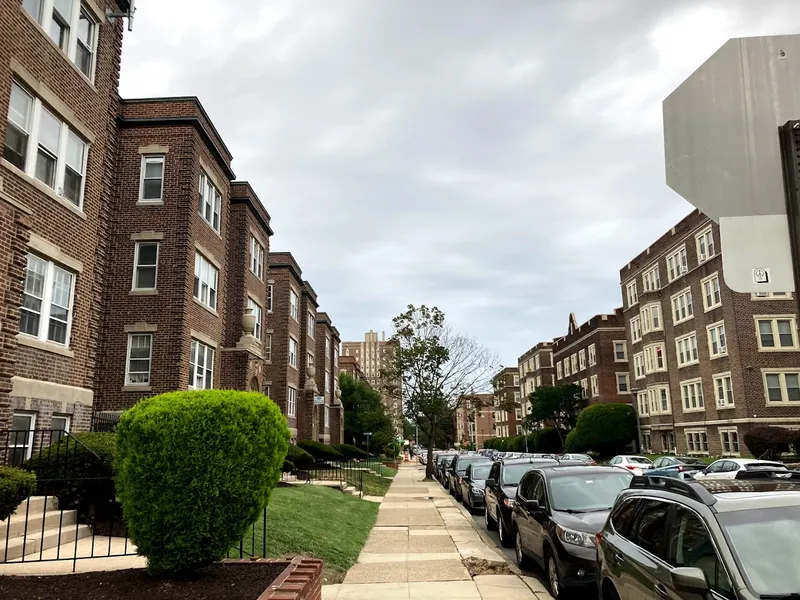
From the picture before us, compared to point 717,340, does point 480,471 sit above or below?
below

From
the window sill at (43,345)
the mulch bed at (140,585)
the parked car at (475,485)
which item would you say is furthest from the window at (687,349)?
the mulch bed at (140,585)

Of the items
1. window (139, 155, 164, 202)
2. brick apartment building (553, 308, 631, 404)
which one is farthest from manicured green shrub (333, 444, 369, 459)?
window (139, 155, 164, 202)

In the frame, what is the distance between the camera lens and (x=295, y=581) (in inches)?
227

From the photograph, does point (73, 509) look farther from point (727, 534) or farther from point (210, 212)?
point (210, 212)

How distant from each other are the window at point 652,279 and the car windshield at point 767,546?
47.2 metres

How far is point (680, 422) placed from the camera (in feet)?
143

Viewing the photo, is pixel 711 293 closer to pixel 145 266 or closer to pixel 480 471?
pixel 480 471

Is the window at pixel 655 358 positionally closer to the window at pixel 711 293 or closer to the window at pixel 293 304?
the window at pixel 711 293

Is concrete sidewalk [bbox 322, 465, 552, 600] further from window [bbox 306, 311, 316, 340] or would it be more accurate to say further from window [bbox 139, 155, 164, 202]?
window [bbox 306, 311, 316, 340]

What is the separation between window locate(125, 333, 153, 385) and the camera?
61.5 ft

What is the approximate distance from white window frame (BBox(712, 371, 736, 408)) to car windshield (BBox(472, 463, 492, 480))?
22.7 meters

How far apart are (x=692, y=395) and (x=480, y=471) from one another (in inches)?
1073

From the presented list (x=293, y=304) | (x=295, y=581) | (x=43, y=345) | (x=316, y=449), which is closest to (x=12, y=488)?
(x=295, y=581)

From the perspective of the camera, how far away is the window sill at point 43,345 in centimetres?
1155
